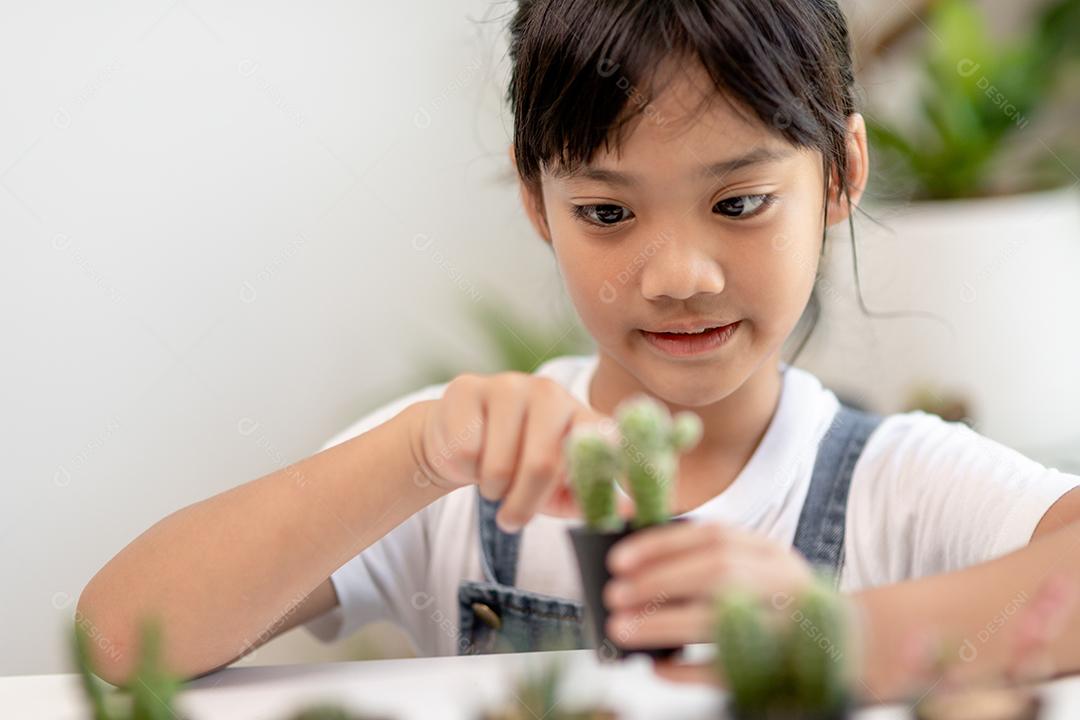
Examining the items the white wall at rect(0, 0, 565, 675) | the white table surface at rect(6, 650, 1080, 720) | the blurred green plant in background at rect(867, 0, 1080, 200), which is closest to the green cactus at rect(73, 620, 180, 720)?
the white table surface at rect(6, 650, 1080, 720)

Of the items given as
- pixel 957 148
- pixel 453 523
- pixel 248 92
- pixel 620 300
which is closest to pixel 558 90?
pixel 620 300

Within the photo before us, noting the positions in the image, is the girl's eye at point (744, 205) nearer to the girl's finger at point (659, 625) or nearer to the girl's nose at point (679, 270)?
the girl's nose at point (679, 270)

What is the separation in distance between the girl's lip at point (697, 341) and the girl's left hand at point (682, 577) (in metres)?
0.33

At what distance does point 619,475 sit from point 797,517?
1.79 feet

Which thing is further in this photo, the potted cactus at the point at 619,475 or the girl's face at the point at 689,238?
the girl's face at the point at 689,238

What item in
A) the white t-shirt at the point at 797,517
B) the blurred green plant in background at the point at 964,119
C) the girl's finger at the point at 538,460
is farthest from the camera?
the blurred green plant in background at the point at 964,119

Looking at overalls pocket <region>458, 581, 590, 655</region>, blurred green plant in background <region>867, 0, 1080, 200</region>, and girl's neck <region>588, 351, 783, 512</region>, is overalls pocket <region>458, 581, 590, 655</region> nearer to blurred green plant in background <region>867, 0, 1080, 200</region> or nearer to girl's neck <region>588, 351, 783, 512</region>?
girl's neck <region>588, 351, 783, 512</region>

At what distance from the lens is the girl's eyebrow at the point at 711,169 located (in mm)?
752

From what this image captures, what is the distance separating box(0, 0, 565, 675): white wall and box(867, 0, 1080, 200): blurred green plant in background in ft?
2.38

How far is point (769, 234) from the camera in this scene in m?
0.79

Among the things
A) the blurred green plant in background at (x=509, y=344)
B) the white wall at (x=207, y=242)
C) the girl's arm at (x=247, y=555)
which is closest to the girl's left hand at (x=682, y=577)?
the girl's arm at (x=247, y=555)

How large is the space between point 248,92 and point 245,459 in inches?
22.1

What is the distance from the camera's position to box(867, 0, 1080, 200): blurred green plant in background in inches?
76.9

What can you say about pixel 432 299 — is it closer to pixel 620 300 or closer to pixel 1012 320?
pixel 1012 320
